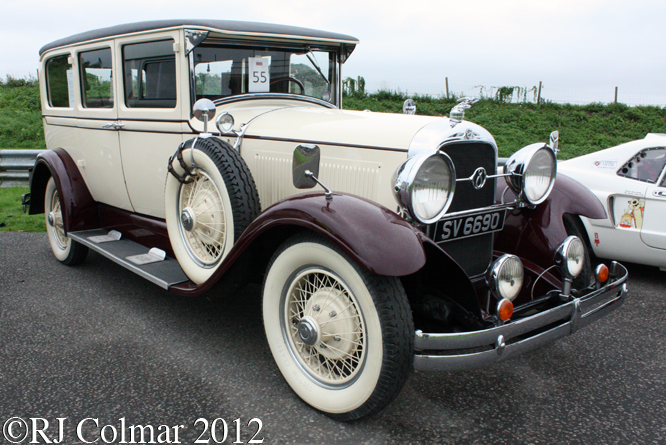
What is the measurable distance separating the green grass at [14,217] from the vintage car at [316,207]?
2.06 metres

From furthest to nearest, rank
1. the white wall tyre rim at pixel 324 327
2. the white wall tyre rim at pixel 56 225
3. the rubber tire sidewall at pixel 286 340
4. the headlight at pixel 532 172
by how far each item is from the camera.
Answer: the white wall tyre rim at pixel 56 225 → the headlight at pixel 532 172 → the white wall tyre rim at pixel 324 327 → the rubber tire sidewall at pixel 286 340

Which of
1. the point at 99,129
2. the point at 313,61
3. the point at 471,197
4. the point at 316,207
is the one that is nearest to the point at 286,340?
the point at 316,207

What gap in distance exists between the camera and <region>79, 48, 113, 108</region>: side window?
389cm

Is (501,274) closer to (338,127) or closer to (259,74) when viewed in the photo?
(338,127)

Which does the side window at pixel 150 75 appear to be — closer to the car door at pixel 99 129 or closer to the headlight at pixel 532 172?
the car door at pixel 99 129

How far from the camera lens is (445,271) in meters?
2.29

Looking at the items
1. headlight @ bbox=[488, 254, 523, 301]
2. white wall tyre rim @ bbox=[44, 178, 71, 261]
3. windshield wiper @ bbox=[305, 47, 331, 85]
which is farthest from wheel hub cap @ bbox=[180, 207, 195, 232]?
white wall tyre rim @ bbox=[44, 178, 71, 261]

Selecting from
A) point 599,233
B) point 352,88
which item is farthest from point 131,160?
point 352,88

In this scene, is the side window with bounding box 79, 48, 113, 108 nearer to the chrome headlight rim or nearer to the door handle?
the door handle

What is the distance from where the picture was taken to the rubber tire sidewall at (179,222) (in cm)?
283

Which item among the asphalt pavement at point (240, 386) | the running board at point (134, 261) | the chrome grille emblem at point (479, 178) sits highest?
the chrome grille emblem at point (479, 178)

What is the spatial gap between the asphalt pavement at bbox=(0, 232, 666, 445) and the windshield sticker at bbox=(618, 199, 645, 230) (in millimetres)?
749

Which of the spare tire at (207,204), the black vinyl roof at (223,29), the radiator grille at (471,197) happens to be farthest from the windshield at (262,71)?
the radiator grille at (471,197)

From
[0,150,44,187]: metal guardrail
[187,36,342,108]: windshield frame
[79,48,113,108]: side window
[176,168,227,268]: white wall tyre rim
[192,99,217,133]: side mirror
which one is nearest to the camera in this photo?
[192,99,217,133]: side mirror
